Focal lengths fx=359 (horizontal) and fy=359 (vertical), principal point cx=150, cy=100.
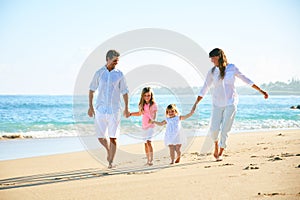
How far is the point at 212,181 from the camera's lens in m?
4.14

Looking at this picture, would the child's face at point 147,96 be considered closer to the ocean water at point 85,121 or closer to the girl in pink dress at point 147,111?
the girl in pink dress at point 147,111

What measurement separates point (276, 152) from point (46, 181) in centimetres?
389

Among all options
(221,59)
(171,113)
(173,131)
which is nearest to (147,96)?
(171,113)

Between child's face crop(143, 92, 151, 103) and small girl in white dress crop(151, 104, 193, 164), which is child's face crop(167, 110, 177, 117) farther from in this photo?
child's face crop(143, 92, 151, 103)

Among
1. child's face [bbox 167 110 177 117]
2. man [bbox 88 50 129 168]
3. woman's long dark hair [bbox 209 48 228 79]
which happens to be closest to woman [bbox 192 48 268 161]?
woman's long dark hair [bbox 209 48 228 79]

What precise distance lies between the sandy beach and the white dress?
369 millimetres

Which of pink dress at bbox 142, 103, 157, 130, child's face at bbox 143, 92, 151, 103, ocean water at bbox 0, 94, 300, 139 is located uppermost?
child's face at bbox 143, 92, 151, 103

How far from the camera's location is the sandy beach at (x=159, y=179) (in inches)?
144

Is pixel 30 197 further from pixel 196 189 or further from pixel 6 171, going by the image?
pixel 6 171

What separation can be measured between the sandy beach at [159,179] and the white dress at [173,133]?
0.37 metres

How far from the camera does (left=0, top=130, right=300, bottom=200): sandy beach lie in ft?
12.0

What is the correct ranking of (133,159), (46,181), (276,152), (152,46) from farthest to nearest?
(152,46), (133,159), (276,152), (46,181)

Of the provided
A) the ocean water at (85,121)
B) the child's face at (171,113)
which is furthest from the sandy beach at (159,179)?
the ocean water at (85,121)

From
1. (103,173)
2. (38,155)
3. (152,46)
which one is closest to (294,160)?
(103,173)
